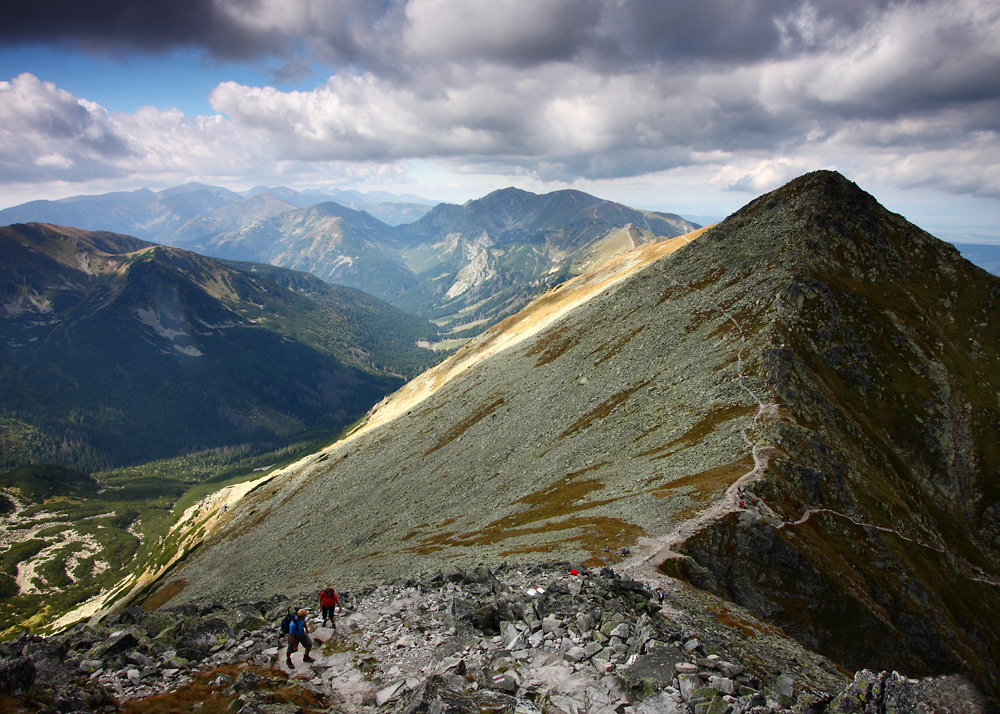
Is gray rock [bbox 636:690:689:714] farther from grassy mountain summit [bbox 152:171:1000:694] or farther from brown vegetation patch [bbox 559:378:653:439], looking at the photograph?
brown vegetation patch [bbox 559:378:653:439]

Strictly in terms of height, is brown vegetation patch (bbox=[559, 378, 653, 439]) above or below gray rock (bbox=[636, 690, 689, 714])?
above

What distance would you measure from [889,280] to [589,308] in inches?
2511

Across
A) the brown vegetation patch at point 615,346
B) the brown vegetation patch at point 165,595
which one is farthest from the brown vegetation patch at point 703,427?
the brown vegetation patch at point 165,595

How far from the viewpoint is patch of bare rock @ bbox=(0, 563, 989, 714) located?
677 inches

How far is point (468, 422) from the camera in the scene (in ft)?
326

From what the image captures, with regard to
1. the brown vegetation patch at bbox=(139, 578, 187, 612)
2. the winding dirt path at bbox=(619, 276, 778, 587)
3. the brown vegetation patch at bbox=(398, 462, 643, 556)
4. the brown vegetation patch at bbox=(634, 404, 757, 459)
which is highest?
the brown vegetation patch at bbox=(634, 404, 757, 459)

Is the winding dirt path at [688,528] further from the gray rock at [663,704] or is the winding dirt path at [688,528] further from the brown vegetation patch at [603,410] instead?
the brown vegetation patch at [603,410]

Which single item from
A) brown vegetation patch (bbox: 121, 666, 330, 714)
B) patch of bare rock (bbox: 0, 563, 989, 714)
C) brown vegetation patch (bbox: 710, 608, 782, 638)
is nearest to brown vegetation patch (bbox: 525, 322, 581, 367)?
brown vegetation patch (bbox: 710, 608, 782, 638)

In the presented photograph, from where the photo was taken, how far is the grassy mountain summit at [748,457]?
1590 inches

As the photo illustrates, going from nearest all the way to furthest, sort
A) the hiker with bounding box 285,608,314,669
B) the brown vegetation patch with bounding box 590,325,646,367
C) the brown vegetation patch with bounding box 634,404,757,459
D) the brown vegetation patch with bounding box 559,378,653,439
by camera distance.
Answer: the hiker with bounding box 285,608,314,669 < the brown vegetation patch with bounding box 634,404,757,459 < the brown vegetation patch with bounding box 559,378,653,439 < the brown vegetation patch with bounding box 590,325,646,367

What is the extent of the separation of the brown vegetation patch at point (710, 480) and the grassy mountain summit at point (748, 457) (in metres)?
0.37

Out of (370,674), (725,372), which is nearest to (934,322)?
(725,372)

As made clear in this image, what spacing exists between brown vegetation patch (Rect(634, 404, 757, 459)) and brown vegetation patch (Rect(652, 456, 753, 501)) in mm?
7424

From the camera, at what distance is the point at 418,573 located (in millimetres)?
42438
